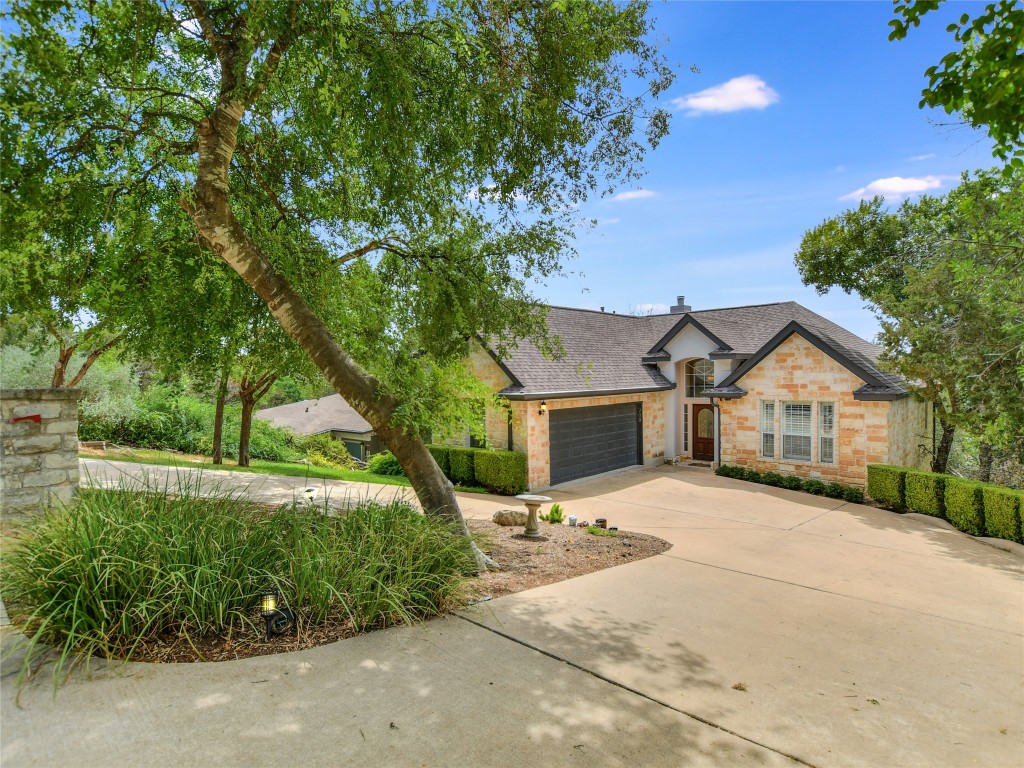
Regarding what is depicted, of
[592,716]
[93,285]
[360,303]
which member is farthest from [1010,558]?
[93,285]

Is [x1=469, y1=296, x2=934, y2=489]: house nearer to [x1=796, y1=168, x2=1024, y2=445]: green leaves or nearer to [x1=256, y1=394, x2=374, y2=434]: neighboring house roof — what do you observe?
[x1=796, y1=168, x2=1024, y2=445]: green leaves

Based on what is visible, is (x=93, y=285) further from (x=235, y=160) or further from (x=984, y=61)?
(x=984, y=61)

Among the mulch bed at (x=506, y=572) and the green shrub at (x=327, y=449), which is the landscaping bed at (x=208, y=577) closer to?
the mulch bed at (x=506, y=572)

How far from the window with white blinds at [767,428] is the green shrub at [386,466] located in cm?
1116

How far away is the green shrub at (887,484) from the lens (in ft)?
44.5

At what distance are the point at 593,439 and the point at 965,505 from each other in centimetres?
881

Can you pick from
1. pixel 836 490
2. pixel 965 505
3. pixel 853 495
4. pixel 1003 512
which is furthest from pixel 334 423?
pixel 1003 512

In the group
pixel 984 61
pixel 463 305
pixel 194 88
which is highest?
pixel 194 88

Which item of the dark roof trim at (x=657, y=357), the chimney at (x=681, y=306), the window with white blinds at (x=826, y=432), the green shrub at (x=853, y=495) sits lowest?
the green shrub at (x=853, y=495)

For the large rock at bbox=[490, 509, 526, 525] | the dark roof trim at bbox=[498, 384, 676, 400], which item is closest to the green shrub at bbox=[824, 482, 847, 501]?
the dark roof trim at bbox=[498, 384, 676, 400]

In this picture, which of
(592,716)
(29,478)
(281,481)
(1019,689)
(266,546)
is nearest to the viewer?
(592,716)

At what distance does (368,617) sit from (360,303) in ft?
17.5

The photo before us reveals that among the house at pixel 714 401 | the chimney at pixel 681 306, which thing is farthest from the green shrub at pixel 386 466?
the chimney at pixel 681 306

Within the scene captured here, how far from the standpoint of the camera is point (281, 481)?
41.2 feet
